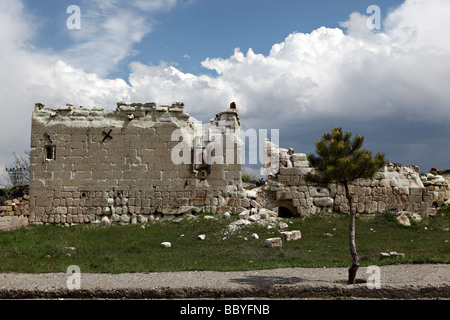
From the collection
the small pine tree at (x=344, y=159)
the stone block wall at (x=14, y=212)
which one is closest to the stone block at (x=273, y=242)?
the small pine tree at (x=344, y=159)

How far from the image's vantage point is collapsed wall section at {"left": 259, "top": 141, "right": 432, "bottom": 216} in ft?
59.5

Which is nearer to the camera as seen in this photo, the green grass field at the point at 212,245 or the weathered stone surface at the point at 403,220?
the green grass field at the point at 212,245

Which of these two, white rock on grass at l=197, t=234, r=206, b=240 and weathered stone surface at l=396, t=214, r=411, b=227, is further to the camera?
weathered stone surface at l=396, t=214, r=411, b=227

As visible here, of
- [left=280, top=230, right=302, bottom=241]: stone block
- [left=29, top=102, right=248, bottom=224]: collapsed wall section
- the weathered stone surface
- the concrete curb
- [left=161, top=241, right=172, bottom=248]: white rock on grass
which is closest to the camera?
the concrete curb

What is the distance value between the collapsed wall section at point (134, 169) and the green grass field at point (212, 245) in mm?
892

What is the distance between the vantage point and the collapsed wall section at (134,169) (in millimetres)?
17844

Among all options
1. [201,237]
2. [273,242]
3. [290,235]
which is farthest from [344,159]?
[201,237]

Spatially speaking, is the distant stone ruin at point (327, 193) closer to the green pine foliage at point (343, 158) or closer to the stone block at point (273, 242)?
the stone block at point (273, 242)

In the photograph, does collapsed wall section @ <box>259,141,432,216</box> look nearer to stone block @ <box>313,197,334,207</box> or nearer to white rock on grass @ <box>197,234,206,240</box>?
stone block @ <box>313,197,334,207</box>

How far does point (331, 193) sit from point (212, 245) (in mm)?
6690

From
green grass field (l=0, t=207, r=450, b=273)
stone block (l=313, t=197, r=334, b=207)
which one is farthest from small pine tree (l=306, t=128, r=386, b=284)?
stone block (l=313, t=197, r=334, b=207)

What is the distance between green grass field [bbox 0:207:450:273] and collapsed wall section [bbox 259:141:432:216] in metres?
0.68

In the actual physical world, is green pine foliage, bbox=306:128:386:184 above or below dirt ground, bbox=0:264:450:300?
above

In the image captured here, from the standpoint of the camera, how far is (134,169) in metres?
17.9
